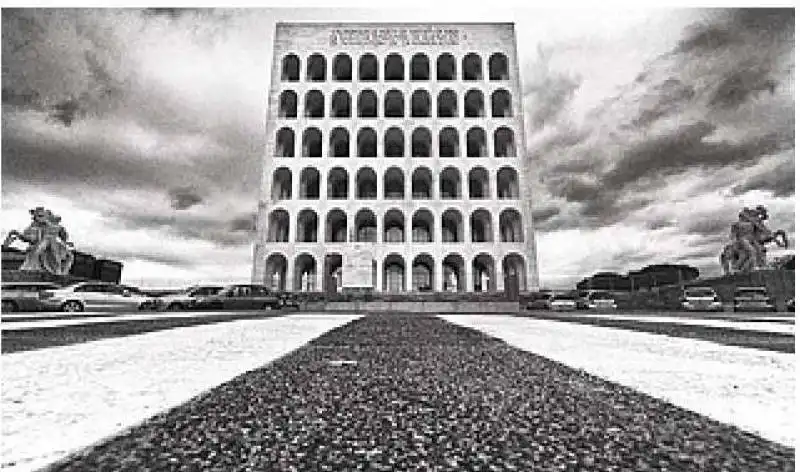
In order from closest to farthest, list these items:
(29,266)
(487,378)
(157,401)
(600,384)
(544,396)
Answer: (157,401) < (544,396) < (600,384) < (487,378) < (29,266)

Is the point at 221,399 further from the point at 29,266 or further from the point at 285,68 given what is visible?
the point at 285,68

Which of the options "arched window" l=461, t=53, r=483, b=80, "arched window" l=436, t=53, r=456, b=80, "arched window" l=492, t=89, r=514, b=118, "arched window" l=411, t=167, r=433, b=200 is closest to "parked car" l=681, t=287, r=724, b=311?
"arched window" l=411, t=167, r=433, b=200

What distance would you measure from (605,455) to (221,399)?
3.28 ft

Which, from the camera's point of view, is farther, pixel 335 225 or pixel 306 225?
pixel 335 225

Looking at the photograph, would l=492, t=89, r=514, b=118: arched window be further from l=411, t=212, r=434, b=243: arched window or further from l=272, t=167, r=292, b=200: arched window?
l=272, t=167, r=292, b=200: arched window

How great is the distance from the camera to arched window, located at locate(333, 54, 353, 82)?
43.1 m

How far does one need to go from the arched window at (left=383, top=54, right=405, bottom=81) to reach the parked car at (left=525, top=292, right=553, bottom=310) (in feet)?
77.3

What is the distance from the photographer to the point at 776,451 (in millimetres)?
918

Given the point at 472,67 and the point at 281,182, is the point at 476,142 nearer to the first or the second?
the point at 472,67

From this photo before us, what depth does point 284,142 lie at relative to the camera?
41.4 m

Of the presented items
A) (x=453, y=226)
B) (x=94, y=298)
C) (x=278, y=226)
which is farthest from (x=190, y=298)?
(x=453, y=226)

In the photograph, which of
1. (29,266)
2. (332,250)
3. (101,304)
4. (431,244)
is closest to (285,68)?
(332,250)

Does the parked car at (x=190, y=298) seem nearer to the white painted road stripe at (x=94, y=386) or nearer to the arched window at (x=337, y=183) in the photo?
the white painted road stripe at (x=94, y=386)

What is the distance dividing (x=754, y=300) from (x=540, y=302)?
11.7 metres
